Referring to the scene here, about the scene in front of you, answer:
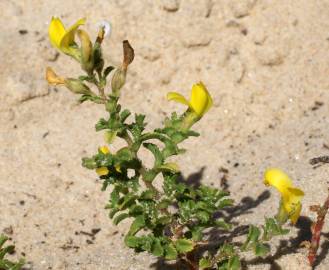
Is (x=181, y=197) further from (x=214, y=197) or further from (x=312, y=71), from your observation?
(x=312, y=71)

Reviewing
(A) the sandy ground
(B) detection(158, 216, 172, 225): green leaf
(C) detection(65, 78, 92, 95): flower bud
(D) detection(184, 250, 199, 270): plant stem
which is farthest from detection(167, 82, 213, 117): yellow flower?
(A) the sandy ground

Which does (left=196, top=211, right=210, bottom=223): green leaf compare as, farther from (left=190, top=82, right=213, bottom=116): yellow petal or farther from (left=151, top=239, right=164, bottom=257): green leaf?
(left=190, top=82, right=213, bottom=116): yellow petal

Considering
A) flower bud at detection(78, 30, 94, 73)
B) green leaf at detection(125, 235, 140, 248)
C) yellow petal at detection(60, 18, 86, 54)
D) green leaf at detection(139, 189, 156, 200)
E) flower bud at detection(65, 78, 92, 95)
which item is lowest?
green leaf at detection(125, 235, 140, 248)

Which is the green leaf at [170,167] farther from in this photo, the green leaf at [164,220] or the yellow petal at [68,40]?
the yellow petal at [68,40]

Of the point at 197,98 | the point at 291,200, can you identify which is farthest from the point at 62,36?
the point at 291,200

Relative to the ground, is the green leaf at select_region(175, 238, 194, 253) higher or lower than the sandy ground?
lower

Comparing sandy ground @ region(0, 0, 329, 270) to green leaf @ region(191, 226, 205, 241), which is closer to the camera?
green leaf @ region(191, 226, 205, 241)

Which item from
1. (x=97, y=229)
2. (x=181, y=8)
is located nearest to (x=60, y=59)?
(x=181, y=8)
